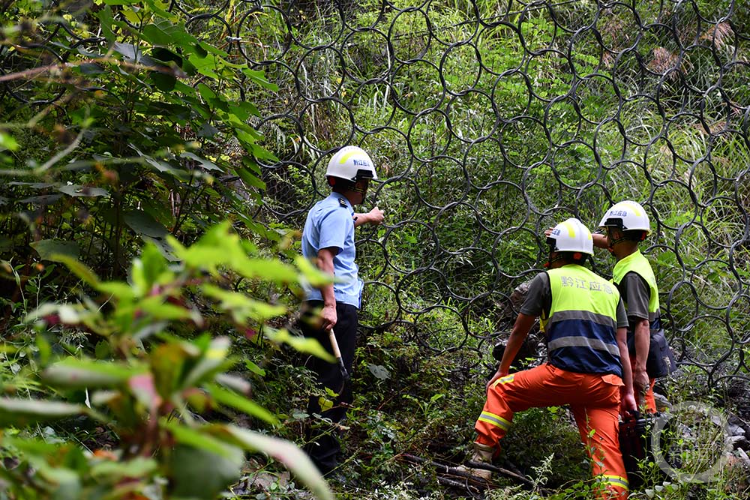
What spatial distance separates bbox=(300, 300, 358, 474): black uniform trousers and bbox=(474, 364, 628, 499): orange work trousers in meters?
→ 0.72

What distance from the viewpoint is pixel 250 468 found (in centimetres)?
281

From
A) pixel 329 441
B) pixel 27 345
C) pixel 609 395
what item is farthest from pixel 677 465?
pixel 27 345

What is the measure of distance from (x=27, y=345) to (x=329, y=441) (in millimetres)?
1738

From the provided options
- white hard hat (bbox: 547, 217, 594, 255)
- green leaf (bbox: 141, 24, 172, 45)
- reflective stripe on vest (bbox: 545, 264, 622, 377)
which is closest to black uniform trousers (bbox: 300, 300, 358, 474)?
reflective stripe on vest (bbox: 545, 264, 622, 377)

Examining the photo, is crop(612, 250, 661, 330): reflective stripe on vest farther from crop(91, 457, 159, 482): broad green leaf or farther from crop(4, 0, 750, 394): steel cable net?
crop(91, 457, 159, 482): broad green leaf

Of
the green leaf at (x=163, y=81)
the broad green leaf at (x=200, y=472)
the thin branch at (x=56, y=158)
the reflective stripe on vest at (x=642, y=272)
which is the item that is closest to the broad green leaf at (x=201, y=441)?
the broad green leaf at (x=200, y=472)

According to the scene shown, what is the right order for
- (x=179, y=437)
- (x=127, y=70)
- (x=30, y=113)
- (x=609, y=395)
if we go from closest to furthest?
(x=179, y=437)
(x=127, y=70)
(x=30, y=113)
(x=609, y=395)

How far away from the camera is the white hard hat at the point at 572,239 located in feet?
13.0

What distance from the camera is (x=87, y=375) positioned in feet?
1.76

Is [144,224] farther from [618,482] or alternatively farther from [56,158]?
[618,482]

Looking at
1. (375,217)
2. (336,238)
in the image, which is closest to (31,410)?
(336,238)

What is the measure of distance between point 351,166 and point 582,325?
1.36 metres

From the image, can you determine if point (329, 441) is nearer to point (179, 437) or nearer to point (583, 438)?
point (583, 438)

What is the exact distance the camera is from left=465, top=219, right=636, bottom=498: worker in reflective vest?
3.70 m
